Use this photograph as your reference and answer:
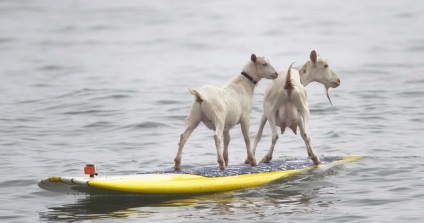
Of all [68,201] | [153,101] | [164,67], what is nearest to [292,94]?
[68,201]

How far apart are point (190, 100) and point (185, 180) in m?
11.5

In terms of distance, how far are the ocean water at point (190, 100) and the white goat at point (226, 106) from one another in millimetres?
817

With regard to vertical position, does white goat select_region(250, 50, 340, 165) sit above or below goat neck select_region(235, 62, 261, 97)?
below

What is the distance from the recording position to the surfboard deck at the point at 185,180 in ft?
44.2

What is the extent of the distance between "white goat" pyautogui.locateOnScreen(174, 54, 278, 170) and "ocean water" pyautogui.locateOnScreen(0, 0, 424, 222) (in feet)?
2.68

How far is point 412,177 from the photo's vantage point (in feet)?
52.5

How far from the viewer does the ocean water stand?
557 inches

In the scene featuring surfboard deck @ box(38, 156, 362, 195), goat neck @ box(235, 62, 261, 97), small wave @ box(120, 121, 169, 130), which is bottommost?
surfboard deck @ box(38, 156, 362, 195)

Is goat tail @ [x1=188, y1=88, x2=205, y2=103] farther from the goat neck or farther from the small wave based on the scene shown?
the small wave

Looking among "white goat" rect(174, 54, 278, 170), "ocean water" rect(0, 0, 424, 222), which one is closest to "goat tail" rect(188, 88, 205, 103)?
"white goat" rect(174, 54, 278, 170)

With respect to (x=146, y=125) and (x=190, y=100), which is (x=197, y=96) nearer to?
(x=146, y=125)

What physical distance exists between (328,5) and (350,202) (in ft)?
112

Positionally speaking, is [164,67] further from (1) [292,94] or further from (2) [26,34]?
(1) [292,94]

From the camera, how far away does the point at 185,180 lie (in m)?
14.2
